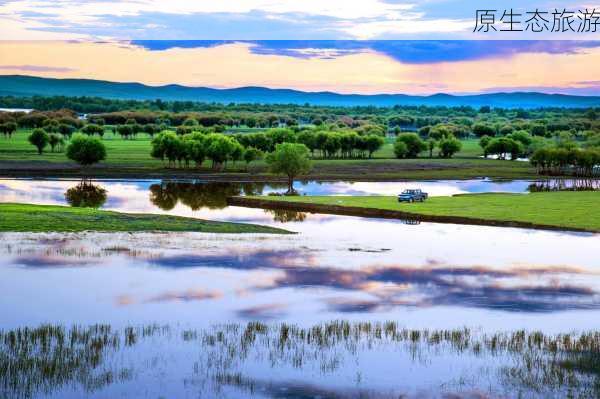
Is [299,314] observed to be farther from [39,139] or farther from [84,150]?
[39,139]

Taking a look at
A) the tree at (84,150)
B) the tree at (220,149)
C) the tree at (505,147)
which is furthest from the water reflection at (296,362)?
the tree at (505,147)

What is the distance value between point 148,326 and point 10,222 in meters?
30.7

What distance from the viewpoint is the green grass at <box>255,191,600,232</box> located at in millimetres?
63531

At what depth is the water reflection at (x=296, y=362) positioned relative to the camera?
22.9 m

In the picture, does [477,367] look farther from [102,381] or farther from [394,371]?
[102,381]

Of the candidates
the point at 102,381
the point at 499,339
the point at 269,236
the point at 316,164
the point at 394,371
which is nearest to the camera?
the point at 102,381

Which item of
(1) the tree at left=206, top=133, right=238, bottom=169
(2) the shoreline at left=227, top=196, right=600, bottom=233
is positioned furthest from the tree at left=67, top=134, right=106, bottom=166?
(2) the shoreline at left=227, top=196, right=600, bottom=233

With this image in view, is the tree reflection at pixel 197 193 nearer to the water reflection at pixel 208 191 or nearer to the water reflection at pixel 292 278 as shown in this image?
the water reflection at pixel 208 191

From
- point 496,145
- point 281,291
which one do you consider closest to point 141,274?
point 281,291

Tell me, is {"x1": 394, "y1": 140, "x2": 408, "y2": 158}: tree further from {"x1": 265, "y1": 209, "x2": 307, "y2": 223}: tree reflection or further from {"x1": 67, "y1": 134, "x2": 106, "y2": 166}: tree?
{"x1": 265, "y1": 209, "x2": 307, "y2": 223}: tree reflection

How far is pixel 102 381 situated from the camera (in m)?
23.1

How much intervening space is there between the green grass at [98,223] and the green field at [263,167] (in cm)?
5669

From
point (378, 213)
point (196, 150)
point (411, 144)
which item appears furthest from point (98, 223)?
point (411, 144)

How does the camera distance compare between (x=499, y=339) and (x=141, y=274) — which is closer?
(x=499, y=339)
